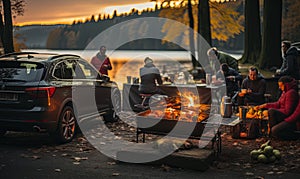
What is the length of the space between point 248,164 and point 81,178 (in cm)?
320

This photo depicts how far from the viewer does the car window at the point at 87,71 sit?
11.8 m

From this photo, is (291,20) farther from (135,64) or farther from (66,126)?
(66,126)

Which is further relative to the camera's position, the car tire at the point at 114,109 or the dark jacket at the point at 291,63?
the dark jacket at the point at 291,63

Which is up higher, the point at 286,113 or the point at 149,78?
the point at 149,78

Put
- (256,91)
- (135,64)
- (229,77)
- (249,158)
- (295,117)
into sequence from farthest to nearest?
(135,64) < (229,77) < (256,91) < (295,117) < (249,158)

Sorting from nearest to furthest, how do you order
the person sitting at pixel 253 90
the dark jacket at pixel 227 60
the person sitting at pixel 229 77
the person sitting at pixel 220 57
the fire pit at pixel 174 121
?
the fire pit at pixel 174 121 → the person sitting at pixel 253 90 → the person sitting at pixel 229 77 → the person sitting at pixel 220 57 → the dark jacket at pixel 227 60

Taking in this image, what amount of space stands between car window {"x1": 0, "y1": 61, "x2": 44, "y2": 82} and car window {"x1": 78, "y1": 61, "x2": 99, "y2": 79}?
191 centimetres

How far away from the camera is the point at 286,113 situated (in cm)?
1039

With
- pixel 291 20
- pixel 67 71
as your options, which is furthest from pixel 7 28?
pixel 291 20

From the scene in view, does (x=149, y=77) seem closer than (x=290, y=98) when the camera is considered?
No

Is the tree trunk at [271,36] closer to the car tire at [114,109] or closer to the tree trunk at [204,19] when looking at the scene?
the tree trunk at [204,19]

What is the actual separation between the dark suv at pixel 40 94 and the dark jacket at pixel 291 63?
250 inches

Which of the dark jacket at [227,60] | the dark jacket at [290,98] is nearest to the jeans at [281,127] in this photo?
the dark jacket at [290,98]

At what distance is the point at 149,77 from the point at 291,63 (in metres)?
4.33
